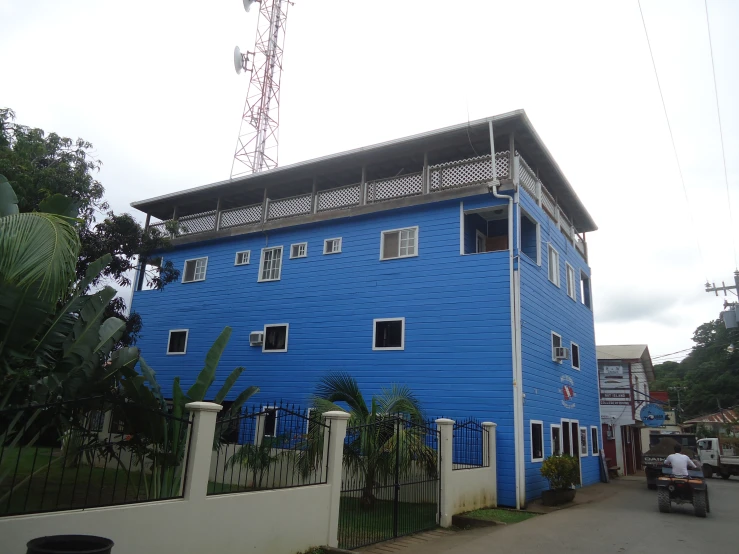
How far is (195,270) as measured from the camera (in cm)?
2109

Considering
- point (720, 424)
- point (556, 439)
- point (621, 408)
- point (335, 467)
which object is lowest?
point (335, 467)

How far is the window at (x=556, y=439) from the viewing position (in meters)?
16.1

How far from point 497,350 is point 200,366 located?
10808mm

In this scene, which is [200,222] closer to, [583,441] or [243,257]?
[243,257]

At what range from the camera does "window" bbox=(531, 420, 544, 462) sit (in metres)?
14.4

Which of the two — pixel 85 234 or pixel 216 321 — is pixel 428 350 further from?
pixel 85 234

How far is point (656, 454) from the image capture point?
1909 centimetres

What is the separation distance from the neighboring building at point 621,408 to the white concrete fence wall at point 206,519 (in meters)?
21.3

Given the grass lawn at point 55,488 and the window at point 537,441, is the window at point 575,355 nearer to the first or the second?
the window at point 537,441

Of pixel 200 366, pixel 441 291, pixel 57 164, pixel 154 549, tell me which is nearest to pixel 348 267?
pixel 441 291

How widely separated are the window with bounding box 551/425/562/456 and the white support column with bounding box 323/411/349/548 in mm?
9612

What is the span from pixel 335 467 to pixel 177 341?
13.7m

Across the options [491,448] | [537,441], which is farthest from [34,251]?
[537,441]

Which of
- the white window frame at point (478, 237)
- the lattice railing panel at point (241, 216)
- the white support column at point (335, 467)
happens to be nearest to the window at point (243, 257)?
the lattice railing panel at point (241, 216)
